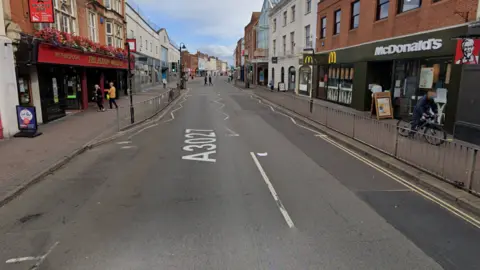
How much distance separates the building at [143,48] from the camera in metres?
34.1

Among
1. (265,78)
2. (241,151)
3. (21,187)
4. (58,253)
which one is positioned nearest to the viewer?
(58,253)

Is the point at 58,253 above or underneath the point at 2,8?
underneath

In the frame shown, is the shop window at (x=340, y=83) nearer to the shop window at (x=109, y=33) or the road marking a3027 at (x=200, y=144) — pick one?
the road marking a3027 at (x=200, y=144)

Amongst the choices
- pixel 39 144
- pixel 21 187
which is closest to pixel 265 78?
pixel 39 144

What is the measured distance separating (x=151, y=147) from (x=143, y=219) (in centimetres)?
559

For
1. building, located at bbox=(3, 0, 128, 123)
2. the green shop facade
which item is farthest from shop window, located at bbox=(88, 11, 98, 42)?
the green shop facade

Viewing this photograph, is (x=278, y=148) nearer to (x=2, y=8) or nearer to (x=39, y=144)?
(x=39, y=144)

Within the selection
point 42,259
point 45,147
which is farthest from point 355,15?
point 42,259

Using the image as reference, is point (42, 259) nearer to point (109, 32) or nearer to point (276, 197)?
point (276, 197)

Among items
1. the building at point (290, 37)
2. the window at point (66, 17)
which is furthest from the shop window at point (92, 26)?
the building at point (290, 37)

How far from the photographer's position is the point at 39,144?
35.0 ft

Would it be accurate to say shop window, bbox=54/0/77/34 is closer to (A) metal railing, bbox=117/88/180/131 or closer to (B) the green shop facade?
(A) metal railing, bbox=117/88/180/131

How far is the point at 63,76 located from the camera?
59.3ft

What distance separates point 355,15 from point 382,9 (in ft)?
10.8
